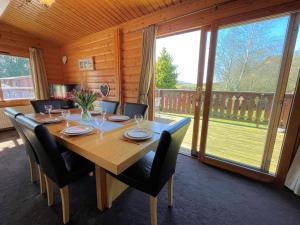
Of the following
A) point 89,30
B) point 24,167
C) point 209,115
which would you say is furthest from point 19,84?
point 209,115

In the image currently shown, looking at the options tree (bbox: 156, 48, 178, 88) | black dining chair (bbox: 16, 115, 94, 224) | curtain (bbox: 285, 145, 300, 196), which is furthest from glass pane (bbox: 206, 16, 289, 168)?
tree (bbox: 156, 48, 178, 88)

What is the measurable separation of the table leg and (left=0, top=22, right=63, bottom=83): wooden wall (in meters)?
4.20

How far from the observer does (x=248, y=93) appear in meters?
2.02

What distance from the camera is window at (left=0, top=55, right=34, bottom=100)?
3631 mm

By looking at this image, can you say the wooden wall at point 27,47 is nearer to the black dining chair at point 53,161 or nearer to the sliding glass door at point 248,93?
the black dining chair at point 53,161

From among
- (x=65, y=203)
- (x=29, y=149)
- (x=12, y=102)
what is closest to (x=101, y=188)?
(x=65, y=203)

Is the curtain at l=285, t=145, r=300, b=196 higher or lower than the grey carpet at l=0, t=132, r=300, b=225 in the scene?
higher

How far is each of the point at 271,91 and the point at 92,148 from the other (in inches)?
84.4

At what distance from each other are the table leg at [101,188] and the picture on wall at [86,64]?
10.0ft

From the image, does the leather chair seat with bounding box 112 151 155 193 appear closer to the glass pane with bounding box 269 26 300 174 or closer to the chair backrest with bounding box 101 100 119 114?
the chair backrest with bounding box 101 100 119 114

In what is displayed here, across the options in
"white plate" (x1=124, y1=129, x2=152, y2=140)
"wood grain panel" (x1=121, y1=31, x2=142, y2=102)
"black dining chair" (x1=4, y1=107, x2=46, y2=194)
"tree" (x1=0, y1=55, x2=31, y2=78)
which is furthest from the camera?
"tree" (x1=0, y1=55, x2=31, y2=78)

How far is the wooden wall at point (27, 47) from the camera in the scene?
11.4ft

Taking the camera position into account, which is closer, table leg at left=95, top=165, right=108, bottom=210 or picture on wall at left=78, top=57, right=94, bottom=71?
table leg at left=95, top=165, right=108, bottom=210

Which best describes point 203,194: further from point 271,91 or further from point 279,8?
Result: point 279,8
